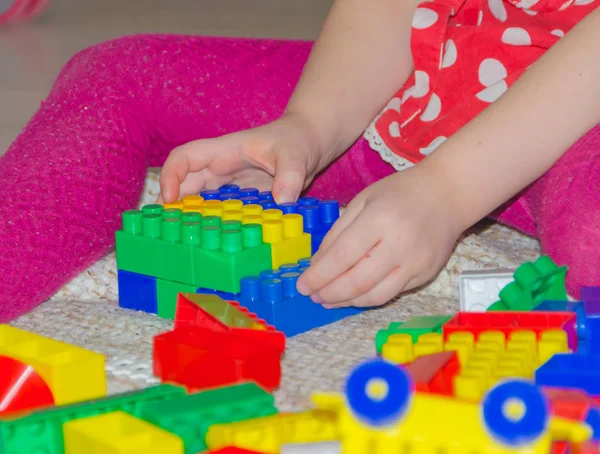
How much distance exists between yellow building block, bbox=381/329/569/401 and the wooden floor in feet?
3.86

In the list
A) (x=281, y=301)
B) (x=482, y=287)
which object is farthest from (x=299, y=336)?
(x=482, y=287)

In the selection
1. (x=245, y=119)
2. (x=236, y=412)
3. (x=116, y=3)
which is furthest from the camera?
(x=116, y=3)

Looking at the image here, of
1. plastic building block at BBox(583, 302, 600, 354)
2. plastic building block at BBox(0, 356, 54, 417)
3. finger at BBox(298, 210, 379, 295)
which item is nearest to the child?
finger at BBox(298, 210, 379, 295)

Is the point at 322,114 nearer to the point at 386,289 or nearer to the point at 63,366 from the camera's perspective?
the point at 386,289

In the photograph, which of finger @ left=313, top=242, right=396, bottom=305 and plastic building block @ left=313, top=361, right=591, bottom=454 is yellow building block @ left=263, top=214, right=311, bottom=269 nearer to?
finger @ left=313, top=242, right=396, bottom=305

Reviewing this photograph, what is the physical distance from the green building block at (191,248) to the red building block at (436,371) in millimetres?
210

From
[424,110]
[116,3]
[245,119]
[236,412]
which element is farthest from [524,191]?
[116,3]

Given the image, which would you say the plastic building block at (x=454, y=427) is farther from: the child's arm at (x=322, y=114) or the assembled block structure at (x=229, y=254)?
the child's arm at (x=322, y=114)

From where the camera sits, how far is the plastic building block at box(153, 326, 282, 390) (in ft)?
1.72

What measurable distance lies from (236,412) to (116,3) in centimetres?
276

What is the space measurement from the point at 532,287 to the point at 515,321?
0.05 metres

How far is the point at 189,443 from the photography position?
1.52 feet

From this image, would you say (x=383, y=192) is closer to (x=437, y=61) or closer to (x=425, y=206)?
(x=425, y=206)

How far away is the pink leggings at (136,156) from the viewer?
0.72 metres
